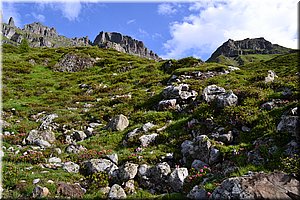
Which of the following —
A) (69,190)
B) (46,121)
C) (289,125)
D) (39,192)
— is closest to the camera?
(39,192)

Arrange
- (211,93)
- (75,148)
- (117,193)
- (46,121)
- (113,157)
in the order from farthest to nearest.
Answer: (46,121)
(211,93)
(75,148)
(113,157)
(117,193)

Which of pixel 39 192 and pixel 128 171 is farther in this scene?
pixel 128 171

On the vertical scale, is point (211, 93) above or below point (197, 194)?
above

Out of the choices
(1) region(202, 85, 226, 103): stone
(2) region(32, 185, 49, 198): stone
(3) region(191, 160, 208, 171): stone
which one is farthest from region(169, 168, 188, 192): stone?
(1) region(202, 85, 226, 103): stone

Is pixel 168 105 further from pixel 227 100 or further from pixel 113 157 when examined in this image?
pixel 113 157

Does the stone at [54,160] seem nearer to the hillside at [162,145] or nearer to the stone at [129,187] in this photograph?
the hillside at [162,145]

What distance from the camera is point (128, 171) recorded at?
12.7m

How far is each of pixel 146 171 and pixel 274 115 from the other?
23.7 feet

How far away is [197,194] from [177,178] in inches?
76.7

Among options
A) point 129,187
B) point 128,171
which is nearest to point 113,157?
point 128,171

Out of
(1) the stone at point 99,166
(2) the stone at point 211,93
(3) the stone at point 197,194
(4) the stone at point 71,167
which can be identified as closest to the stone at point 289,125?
(3) the stone at point 197,194

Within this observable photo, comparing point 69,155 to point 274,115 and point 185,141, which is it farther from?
point 274,115

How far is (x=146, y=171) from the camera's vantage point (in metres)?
12.9

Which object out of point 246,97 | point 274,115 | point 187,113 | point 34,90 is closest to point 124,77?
point 34,90
